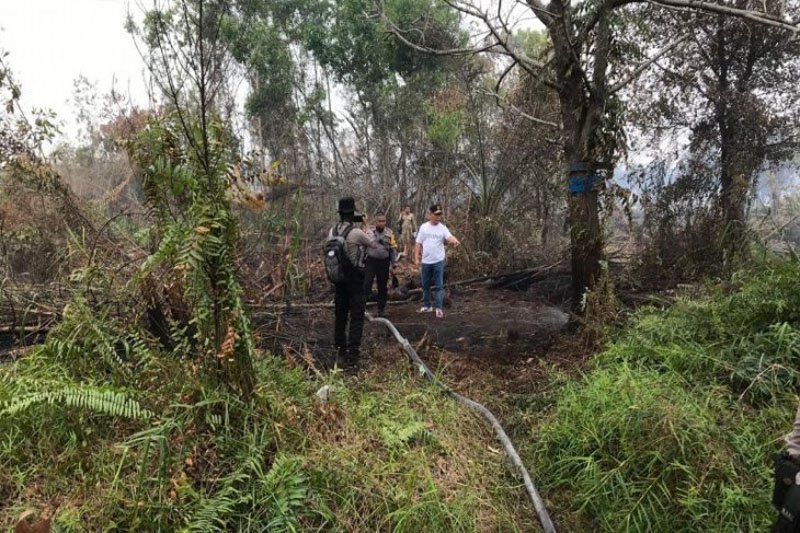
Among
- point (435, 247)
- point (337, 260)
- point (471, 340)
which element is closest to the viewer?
point (337, 260)

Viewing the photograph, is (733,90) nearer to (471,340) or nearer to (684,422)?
(471,340)

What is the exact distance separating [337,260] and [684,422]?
3.32 meters

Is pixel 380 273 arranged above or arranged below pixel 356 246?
below

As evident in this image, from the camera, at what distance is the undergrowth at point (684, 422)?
2.67m

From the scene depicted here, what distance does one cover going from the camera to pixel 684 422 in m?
2.92

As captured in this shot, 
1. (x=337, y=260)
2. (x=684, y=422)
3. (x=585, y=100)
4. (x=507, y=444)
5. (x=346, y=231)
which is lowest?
(x=507, y=444)

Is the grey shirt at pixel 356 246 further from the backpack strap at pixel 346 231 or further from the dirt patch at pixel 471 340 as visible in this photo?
the dirt patch at pixel 471 340

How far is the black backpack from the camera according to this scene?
510 centimetres

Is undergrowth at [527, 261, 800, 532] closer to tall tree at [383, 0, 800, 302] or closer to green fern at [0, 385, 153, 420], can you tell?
tall tree at [383, 0, 800, 302]

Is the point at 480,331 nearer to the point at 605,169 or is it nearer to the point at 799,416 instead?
the point at 605,169

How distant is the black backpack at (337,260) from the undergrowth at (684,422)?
241 cm

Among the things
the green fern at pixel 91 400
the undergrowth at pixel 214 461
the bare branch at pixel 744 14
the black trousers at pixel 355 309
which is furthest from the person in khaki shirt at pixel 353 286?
the bare branch at pixel 744 14

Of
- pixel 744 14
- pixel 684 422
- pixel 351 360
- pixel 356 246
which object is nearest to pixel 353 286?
pixel 356 246

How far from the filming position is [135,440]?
2559 millimetres
